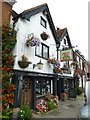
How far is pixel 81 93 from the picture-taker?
76.5 feet

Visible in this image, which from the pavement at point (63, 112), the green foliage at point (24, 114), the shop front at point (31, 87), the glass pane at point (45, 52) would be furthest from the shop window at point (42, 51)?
the green foliage at point (24, 114)

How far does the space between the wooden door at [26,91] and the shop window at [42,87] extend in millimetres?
1240

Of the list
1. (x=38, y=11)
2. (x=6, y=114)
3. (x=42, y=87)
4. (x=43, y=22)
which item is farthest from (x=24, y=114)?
(x=43, y=22)

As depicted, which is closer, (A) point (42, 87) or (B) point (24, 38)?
(B) point (24, 38)

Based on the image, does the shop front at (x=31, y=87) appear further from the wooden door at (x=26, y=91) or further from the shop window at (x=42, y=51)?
the shop window at (x=42, y=51)

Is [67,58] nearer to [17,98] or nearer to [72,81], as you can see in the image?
[17,98]

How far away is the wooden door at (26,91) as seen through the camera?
37.9 ft

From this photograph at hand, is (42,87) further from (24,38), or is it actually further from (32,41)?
(24,38)

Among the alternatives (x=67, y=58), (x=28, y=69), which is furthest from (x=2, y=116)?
(x=67, y=58)

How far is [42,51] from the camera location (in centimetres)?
1412

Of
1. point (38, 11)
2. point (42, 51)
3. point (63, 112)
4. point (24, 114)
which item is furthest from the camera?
point (42, 51)

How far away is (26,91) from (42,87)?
8.46 ft

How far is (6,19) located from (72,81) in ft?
47.0

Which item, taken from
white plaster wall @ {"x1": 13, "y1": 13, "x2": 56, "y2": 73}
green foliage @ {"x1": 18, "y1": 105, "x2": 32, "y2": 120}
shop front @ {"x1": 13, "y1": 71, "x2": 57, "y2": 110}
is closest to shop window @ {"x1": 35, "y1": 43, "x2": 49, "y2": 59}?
white plaster wall @ {"x1": 13, "y1": 13, "x2": 56, "y2": 73}
